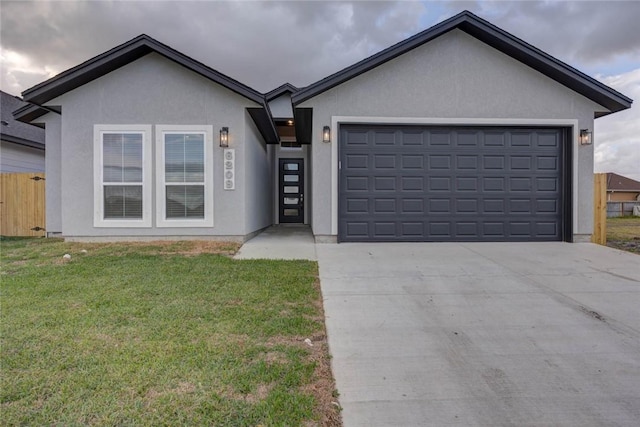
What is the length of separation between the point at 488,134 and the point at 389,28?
7730 millimetres

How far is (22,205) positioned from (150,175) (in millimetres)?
5188

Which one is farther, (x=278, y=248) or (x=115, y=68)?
(x=115, y=68)

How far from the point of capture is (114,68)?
281 inches

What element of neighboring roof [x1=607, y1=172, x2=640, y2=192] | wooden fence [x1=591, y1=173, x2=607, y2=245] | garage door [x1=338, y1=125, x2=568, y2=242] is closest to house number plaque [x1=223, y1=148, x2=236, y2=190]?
garage door [x1=338, y1=125, x2=568, y2=242]

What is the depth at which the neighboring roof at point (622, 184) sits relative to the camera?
33.6 metres

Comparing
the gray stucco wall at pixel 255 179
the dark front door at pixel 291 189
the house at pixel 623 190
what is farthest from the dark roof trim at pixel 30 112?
the house at pixel 623 190

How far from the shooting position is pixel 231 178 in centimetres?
739

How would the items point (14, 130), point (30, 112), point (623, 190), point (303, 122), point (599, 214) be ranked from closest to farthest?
point (599, 214) < point (30, 112) < point (303, 122) < point (14, 130) < point (623, 190)

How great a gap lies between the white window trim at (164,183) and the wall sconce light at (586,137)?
8435 mm

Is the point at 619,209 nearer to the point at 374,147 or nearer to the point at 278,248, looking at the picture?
the point at 374,147

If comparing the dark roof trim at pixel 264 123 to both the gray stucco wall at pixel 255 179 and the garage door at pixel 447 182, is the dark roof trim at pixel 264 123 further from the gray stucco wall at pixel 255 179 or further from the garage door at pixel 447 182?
the garage door at pixel 447 182

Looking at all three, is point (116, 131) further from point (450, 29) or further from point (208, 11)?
A: point (450, 29)

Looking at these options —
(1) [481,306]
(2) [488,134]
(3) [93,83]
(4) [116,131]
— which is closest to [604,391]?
(1) [481,306]

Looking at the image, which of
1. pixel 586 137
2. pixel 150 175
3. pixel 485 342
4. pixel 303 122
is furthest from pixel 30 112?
pixel 586 137
